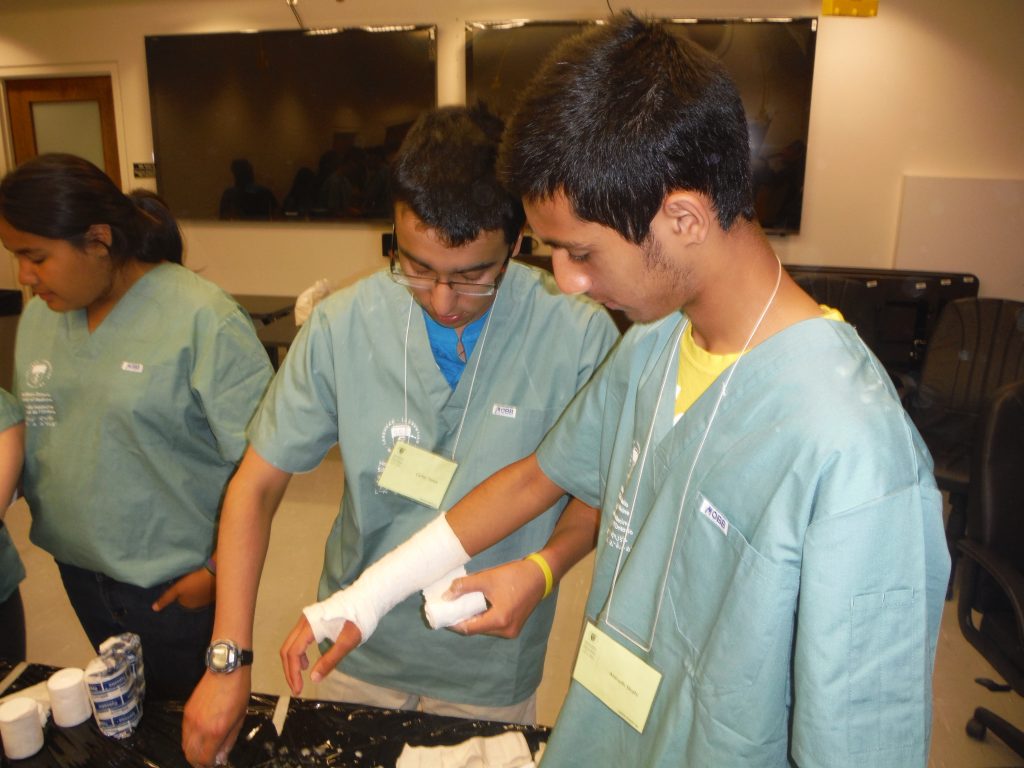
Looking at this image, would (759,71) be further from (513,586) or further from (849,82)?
(513,586)

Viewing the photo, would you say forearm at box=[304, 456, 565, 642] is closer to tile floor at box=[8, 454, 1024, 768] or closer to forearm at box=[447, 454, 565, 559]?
forearm at box=[447, 454, 565, 559]

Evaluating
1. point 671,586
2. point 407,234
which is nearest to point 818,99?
point 407,234

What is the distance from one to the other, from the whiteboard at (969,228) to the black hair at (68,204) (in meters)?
3.78

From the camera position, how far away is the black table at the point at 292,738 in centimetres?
100

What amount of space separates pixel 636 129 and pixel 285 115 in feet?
13.5

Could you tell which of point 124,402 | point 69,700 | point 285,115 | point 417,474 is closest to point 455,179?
point 417,474

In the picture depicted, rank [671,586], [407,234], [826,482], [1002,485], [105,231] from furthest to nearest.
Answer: [1002,485] → [105,231] → [407,234] → [671,586] → [826,482]

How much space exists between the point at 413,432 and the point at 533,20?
11.1 feet

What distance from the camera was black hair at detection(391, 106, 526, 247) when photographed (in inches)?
39.0

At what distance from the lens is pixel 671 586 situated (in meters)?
0.75

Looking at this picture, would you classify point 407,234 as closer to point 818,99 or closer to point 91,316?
point 91,316

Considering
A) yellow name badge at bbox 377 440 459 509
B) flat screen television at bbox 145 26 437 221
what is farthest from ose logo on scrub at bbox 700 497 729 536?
flat screen television at bbox 145 26 437 221

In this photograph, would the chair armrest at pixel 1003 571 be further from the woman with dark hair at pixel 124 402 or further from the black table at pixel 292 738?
the woman with dark hair at pixel 124 402

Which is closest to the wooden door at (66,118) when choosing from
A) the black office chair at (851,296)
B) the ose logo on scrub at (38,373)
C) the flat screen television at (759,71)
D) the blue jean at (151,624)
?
the flat screen television at (759,71)
